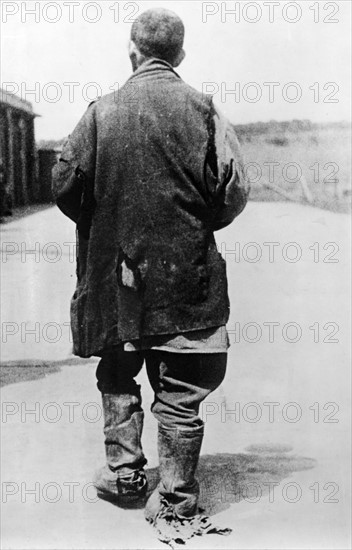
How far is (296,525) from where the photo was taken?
10.3ft

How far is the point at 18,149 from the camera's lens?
3234 mm

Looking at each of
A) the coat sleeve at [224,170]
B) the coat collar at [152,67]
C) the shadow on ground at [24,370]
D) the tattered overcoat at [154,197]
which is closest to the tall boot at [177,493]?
the tattered overcoat at [154,197]

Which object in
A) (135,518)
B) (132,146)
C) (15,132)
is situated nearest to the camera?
(132,146)

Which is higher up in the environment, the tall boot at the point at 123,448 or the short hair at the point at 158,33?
the short hair at the point at 158,33

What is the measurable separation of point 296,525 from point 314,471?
22 cm

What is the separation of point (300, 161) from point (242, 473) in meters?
1.24

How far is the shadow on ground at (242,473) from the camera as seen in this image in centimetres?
310

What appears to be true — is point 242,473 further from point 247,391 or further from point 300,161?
point 300,161

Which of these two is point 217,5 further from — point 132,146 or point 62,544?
point 62,544

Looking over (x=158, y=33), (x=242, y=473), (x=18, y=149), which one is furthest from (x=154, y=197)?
(x=242, y=473)

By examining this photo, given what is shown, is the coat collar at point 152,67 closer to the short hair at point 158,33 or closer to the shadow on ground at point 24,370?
the short hair at point 158,33

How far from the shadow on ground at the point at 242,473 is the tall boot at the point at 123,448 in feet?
0.32

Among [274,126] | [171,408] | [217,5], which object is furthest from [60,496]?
[217,5]

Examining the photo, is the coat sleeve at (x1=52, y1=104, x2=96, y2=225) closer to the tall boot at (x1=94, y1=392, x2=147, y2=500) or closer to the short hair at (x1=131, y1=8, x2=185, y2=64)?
the short hair at (x1=131, y1=8, x2=185, y2=64)
